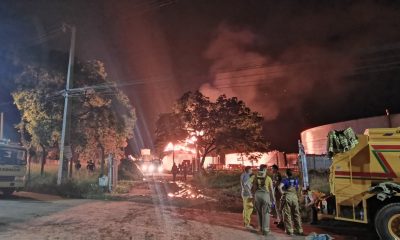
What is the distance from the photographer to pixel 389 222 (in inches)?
333

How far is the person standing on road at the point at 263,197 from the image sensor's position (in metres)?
9.60

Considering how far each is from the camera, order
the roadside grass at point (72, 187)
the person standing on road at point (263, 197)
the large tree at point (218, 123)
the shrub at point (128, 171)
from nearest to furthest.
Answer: the person standing on road at point (263, 197), the roadside grass at point (72, 187), the shrub at point (128, 171), the large tree at point (218, 123)

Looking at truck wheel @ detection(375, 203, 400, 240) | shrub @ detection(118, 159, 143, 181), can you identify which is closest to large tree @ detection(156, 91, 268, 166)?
shrub @ detection(118, 159, 143, 181)

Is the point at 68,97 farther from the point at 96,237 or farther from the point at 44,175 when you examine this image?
the point at 96,237

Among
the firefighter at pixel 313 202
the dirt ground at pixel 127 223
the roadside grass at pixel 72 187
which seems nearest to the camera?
the dirt ground at pixel 127 223

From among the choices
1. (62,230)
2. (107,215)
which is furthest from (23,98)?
(62,230)

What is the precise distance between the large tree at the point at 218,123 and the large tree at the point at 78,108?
528cm

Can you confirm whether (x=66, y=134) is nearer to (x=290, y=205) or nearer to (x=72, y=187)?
(x=72, y=187)

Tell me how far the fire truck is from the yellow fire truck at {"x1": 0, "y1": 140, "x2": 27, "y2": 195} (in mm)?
15697

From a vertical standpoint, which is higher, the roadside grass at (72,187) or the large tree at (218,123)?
the large tree at (218,123)

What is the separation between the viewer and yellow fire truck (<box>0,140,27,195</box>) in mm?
18578

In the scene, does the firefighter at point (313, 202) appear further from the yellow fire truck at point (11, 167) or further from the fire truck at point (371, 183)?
the yellow fire truck at point (11, 167)

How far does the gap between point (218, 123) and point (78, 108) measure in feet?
37.2

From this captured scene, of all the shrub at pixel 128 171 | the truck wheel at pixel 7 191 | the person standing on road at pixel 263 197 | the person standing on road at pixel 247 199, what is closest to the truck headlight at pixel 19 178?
the truck wheel at pixel 7 191
